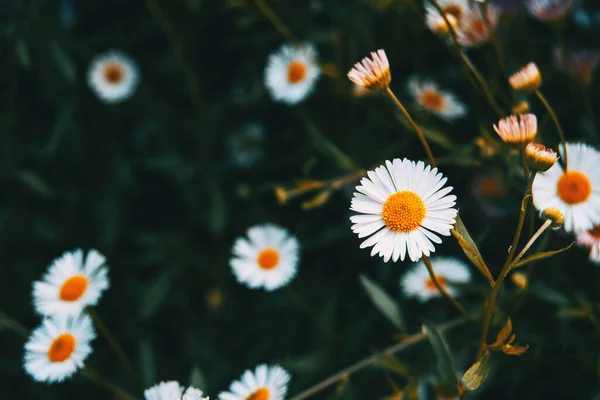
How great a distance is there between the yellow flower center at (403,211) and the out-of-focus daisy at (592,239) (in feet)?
0.92

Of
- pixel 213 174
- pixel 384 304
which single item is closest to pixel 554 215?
pixel 384 304

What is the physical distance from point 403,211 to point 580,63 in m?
0.56

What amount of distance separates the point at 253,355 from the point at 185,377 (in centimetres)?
18

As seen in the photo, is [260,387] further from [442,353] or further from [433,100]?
[433,100]

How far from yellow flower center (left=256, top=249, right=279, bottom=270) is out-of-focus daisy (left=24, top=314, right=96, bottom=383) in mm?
314

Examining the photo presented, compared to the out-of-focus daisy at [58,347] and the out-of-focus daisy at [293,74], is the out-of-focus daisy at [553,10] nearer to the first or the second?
the out-of-focus daisy at [293,74]

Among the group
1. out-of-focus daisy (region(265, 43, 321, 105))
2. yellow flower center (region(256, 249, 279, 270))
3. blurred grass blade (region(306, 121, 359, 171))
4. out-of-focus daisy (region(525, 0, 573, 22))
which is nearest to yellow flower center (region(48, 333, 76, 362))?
yellow flower center (region(256, 249, 279, 270))

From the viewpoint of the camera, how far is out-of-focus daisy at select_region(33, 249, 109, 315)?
2.65 feet

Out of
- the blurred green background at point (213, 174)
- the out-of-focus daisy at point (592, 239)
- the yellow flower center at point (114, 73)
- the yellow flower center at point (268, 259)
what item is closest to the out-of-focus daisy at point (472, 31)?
the blurred green background at point (213, 174)

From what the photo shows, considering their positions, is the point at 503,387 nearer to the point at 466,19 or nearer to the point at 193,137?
the point at 466,19

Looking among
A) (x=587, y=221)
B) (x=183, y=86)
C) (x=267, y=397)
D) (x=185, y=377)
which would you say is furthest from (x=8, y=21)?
(x=587, y=221)

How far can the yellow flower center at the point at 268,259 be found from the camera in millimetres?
1013

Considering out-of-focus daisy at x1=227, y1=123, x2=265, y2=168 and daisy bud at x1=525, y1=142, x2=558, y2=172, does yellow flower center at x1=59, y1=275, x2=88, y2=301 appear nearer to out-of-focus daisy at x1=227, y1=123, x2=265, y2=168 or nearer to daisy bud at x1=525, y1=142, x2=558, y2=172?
out-of-focus daisy at x1=227, y1=123, x2=265, y2=168

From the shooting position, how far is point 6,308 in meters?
1.22
